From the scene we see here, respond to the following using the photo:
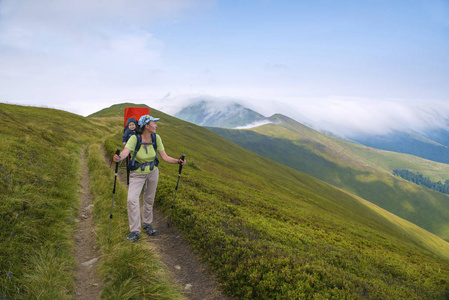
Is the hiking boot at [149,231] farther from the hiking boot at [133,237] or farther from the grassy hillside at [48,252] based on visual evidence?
the grassy hillside at [48,252]

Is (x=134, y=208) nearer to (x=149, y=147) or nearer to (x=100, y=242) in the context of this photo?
(x=100, y=242)

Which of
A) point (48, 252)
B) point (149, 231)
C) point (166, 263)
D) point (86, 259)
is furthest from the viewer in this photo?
point (149, 231)

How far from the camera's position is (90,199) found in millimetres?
11648

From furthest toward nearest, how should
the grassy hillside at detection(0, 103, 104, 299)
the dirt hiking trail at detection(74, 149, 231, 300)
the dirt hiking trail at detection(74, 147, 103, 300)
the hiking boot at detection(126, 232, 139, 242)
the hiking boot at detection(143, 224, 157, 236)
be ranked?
the hiking boot at detection(143, 224, 157, 236)
the hiking boot at detection(126, 232, 139, 242)
the dirt hiking trail at detection(74, 149, 231, 300)
the dirt hiking trail at detection(74, 147, 103, 300)
the grassy hillside at detection(0, 103, 104, 299)

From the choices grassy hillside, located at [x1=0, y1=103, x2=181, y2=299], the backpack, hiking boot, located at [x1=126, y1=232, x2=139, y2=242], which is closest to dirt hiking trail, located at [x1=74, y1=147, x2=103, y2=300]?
grassy hillside, located at [x1=0, y1=103, x2=181, y2=299]

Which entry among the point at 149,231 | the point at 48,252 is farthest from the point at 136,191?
the point at 48,252

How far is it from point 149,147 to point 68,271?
13.6 ft

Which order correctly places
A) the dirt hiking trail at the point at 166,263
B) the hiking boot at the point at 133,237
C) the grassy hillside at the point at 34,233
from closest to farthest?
the grassy hillside at the point at 34,233 < the dirt hiking trail at the point at 166,263 < the hiking boot at the point at 133,237

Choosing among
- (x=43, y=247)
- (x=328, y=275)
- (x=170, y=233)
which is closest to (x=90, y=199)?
(x=170, y=233)

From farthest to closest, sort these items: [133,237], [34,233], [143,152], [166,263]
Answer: [143,152]
[133,237]
[166,263]
[34,233]

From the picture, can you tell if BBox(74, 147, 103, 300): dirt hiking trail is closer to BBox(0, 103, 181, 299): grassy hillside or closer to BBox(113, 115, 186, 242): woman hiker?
BBox(0, 103, 181, 299): grassy hillside

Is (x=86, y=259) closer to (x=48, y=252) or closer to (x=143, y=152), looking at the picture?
(x=48, y=252)

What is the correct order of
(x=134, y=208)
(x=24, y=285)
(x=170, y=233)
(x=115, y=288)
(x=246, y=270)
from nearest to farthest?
(x=24, y=285) → (x=115, y=288) → (x=246, y=270) → (x=134, y=208) → (x=170, y=233)

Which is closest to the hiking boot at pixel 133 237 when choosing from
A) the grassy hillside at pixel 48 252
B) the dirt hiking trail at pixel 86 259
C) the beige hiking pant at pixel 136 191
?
the beige hiking pant at pixel 136 191
